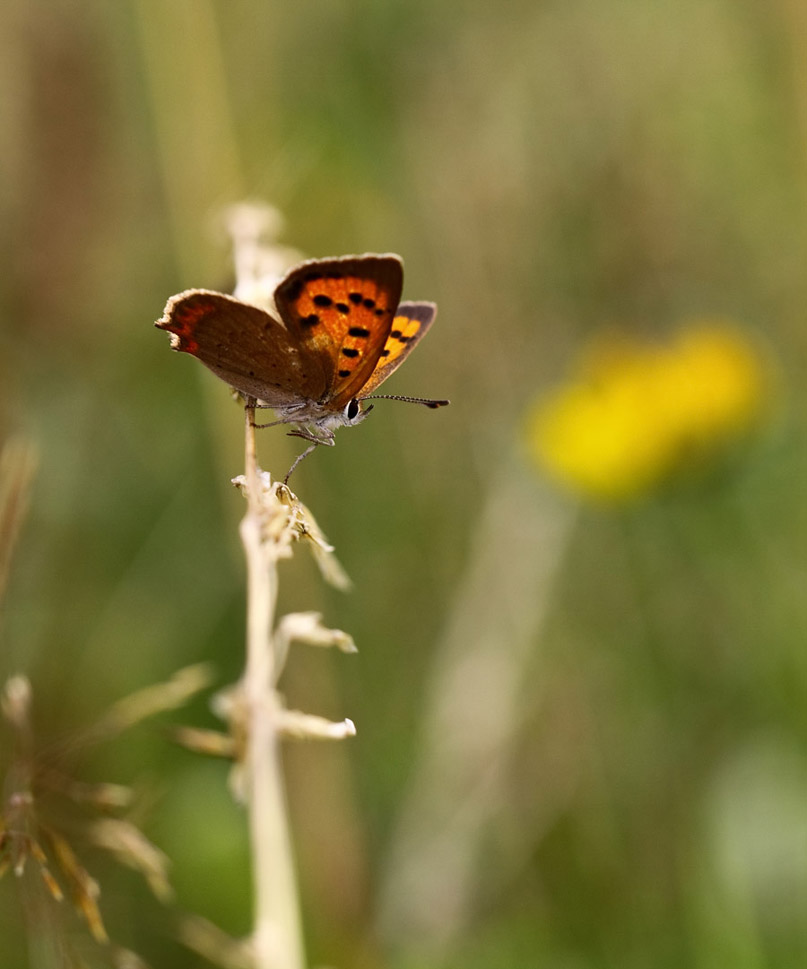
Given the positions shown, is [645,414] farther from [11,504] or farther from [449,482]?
[11,504]

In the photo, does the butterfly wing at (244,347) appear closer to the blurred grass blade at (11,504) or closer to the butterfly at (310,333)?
the butterfly at (310,333)

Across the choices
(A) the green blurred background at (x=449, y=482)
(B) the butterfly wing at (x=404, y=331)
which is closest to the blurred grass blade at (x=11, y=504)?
(B) the butterfly wing at (x=404, y=331)

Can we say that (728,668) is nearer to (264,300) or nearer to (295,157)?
(295,157)

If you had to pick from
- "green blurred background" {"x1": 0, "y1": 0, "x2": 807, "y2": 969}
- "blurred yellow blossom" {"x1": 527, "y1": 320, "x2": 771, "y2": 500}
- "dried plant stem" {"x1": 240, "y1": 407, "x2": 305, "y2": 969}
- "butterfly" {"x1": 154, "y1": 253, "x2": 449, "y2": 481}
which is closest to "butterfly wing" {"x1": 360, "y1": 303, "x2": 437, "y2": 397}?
"butterfly" {"x1": 154, "y1": 253, "x2": 449, "y2": 481}

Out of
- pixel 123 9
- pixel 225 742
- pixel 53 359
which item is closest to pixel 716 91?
pixel 123 9

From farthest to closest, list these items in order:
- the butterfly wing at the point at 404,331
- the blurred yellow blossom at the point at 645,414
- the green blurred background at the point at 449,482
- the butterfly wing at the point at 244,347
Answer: the blurred yellow blossom at the point at 645,414, the green blurred background at the point at 449,482, the butterfly wing at the point at 404,331, the butterfly wing at the point at 244,347

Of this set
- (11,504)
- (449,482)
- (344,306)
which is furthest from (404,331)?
(449,482)

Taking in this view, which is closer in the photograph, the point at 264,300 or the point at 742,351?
the point at 264,300
